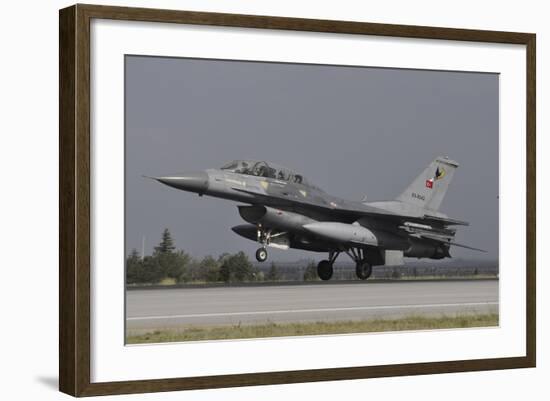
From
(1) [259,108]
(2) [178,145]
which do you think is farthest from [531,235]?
(2) [178,145]

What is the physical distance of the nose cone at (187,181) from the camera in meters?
14.5

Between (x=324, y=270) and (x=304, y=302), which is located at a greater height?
(x=324, y=270)

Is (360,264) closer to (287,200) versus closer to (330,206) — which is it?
(330,206)

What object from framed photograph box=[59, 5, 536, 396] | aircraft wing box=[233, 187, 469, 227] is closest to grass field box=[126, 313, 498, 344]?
framed photograph box=[59, 5, 536, 396]

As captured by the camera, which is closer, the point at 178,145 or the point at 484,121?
the point at 178,145

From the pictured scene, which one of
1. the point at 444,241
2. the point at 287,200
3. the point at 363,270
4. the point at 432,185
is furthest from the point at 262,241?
the point at 444,241

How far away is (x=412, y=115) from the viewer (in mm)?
16391

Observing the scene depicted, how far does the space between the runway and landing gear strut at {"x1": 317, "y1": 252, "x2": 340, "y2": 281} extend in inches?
6.4

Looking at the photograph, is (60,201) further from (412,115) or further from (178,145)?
(412,115)

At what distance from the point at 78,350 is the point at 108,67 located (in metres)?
3.53

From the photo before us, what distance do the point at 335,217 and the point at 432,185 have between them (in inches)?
67.3

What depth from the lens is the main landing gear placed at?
15.9 metres

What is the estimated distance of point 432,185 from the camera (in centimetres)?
1641

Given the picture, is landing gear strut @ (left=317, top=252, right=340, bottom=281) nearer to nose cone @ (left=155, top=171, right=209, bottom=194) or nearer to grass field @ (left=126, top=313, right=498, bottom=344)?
grass field @ (left=126, top=313, right=498, bottom=344)
